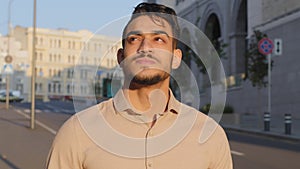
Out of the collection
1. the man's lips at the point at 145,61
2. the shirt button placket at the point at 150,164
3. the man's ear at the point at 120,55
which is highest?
the man's ear at the point at 120,55

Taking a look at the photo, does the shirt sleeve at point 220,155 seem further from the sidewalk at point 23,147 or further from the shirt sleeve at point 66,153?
the sidewalk at point 23,147

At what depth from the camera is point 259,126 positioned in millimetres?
25375

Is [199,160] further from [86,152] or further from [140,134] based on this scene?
[86,152]

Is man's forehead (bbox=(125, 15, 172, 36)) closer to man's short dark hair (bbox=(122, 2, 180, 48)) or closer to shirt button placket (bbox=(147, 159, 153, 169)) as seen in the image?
man's short dark hair (bbox=(122, 2, 180, 48))

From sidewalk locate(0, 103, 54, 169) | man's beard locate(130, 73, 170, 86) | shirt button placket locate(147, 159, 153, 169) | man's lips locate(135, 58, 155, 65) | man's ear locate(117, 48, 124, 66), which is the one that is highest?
man's ear locate(117, 48, 124, 66)

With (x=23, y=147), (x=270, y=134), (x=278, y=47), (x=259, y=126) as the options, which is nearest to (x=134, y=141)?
(x=23, y=147)

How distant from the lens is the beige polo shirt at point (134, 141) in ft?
6.94

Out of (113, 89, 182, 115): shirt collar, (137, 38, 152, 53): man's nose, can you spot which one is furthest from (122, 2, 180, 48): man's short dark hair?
(113, 89, 182, 115): shirt collar

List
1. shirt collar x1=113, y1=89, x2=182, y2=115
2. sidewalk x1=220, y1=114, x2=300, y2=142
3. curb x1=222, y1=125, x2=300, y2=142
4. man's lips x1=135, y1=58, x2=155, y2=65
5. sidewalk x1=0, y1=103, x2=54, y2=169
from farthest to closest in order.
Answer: sidewalk x1=220, y1=114, x2=300, y2=142 < curb x1=222, y1=125, x2=300, y2=142 < sidewalk x1=0, y1=103, x2=54, y2=169 < shirt collar x1=113, y1=89, x2=182, y2=115 < man's lips x1=135, y1=58, x2=155, y2=65

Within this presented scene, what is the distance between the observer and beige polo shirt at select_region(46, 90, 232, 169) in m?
2.12

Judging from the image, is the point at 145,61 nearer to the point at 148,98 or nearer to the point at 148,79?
the point at 148,79

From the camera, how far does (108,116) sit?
224cm

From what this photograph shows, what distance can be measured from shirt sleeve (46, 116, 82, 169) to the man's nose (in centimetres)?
44

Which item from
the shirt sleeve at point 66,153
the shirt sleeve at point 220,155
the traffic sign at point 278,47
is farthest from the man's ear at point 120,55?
the traffic sign at point 278,47
